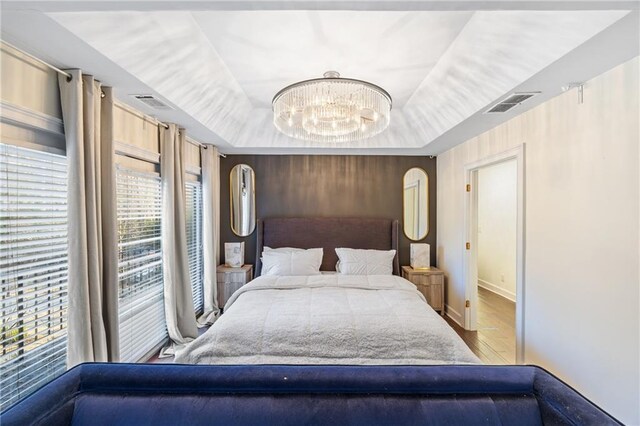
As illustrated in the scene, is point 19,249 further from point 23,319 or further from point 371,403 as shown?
point 371,403

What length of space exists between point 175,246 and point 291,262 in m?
1.36

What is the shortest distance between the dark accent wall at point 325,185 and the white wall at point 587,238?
5.98ft

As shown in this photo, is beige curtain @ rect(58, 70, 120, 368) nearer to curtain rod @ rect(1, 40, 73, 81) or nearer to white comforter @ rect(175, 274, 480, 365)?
curtain rod @ rect(1, 40, 73, 81)

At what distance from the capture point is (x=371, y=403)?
1037 millimetres

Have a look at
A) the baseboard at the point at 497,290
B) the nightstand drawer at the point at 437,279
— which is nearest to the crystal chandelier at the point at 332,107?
the nightstand drawer at the point at 437,279

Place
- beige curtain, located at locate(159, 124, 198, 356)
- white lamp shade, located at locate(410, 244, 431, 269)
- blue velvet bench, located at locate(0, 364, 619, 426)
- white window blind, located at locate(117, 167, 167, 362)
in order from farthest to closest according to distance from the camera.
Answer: white lamp shade, located at locate(410, 244, 431, 269)
beige curtain, located at locate(159, 124, 198, 356)
white window blind, located at locate(117, 167, 167, 362)
blue velvet bench, located at locate(0, 364, 619, 426)

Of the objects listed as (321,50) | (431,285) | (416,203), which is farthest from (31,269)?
(416,203)

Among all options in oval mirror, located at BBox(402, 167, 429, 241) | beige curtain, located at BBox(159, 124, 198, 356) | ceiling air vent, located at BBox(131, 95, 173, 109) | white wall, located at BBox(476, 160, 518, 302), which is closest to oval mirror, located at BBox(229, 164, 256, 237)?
beige curtain, located at BBox(159, 124, 198, 356)

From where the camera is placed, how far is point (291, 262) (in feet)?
12.0

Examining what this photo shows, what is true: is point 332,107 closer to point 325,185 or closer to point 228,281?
point 325,185

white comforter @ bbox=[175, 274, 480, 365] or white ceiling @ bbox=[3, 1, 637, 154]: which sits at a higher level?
white ceiling @ bbox=[3, 1, 637, 154]

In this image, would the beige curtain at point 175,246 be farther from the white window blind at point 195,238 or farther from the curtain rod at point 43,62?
the curtain rod at point 43,62

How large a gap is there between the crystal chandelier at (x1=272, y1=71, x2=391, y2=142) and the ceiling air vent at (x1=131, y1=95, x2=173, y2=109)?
946 millimetres

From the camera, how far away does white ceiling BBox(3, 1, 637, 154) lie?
5.00 ft
